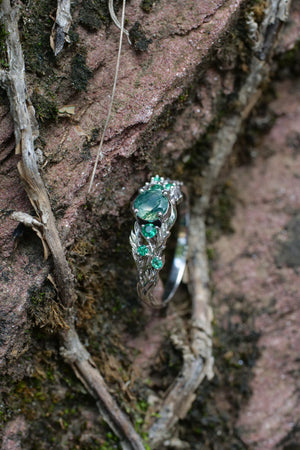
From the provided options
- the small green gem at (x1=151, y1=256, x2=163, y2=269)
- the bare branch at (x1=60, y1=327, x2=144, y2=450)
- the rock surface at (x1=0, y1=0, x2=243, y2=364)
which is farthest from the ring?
the bare branch at (x1=60, y1=327, x2=144, y2=450)

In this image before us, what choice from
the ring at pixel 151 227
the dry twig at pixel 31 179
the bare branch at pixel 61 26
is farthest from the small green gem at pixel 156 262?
the bare branch at pixel 61 26

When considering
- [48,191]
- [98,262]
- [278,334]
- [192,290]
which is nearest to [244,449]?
[278,334]

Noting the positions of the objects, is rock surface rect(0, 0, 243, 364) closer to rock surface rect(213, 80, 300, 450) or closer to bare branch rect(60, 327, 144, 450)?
bare branch rect(60, 327, 144, 450)

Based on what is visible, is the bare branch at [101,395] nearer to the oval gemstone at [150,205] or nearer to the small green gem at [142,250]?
the small green gem at [142,250]

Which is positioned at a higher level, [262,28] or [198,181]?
[262,28]

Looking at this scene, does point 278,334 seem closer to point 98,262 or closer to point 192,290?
point 192,290
